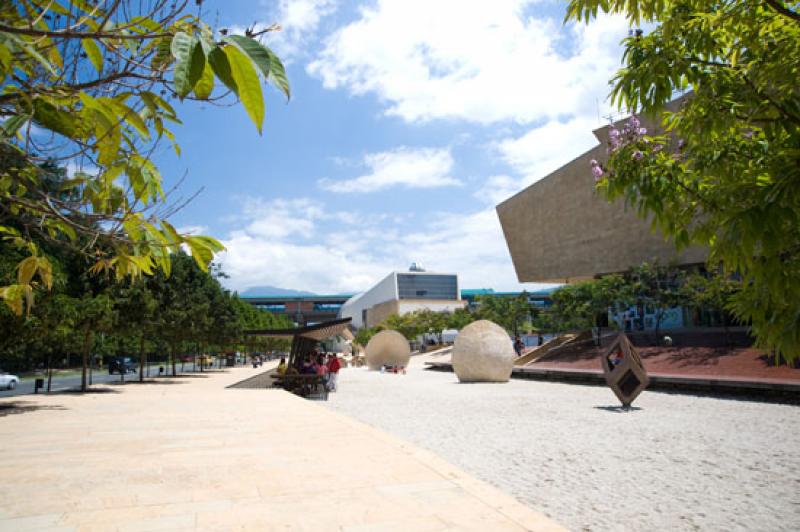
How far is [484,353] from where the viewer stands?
2453cm

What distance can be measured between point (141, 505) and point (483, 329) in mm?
20901

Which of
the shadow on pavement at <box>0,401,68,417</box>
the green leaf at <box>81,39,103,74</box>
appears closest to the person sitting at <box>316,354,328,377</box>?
the shadow on pavement at <box>0,401,68,417</box>

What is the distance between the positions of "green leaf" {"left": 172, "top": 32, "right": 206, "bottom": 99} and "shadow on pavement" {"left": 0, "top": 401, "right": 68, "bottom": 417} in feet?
47.3

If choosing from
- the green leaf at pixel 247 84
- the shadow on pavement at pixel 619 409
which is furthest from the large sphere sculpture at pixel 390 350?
the green leaf at pixel 247 84

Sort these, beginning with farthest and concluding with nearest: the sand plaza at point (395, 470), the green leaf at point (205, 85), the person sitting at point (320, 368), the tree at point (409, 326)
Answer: the tree at point (409, 326), the person sitting at point (320, 368), the sand plaza at point (395, 470), the green leaf at point (205, 85)

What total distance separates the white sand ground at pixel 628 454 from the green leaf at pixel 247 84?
→ 5.32 m

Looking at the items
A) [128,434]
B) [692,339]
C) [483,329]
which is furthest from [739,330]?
[128,434]

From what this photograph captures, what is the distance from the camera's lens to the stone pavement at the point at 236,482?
4.43 meters

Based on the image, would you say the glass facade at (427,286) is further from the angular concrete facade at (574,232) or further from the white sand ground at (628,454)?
the white sand ground at (628,454)

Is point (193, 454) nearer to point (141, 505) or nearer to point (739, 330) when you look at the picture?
point (141, 505)

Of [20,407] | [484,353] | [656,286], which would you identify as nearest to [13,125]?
[20,407]

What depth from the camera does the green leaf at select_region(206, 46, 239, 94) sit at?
4.94 ft

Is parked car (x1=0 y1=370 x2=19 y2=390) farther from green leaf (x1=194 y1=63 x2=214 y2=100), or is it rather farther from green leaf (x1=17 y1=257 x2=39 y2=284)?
green leaf (x1=194 y1=63 x2=214 y2=100)

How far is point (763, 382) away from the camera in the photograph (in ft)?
50.9
